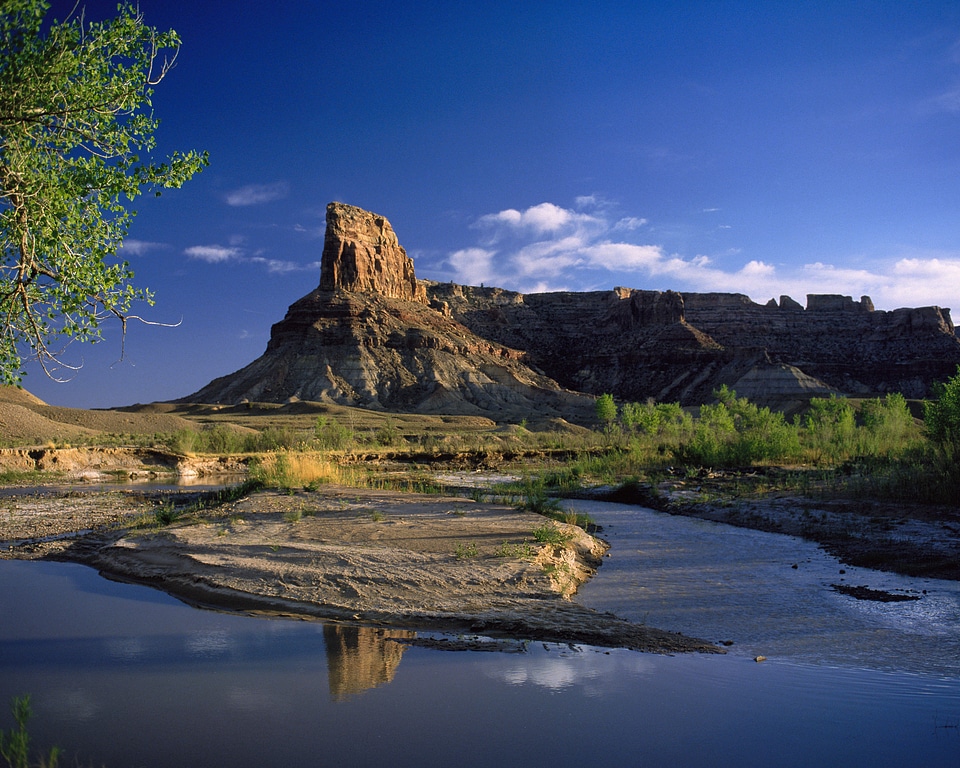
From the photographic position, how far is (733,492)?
17.8 meters

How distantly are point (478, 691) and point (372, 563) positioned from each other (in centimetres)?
381

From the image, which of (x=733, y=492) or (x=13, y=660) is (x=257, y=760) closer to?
(x=13, y=660)

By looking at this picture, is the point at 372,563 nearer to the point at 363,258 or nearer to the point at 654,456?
the point at 654,456

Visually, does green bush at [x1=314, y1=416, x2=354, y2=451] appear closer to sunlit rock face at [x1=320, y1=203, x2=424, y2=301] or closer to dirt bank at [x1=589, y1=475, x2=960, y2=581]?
dirt bank at [x1=589, y1=475, x2=960, y2=581]

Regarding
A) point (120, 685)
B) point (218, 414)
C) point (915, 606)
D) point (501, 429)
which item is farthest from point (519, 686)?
point (218, 414)

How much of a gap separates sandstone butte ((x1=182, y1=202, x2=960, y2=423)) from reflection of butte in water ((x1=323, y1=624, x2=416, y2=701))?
77594 millimetres

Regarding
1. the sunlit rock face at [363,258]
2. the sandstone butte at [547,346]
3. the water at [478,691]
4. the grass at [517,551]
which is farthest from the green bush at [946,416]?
the sunlit rock face at [363,258]

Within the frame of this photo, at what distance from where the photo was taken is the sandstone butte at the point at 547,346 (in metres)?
92.1

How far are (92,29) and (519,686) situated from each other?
8.09 meters

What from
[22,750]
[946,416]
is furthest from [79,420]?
[22,750]

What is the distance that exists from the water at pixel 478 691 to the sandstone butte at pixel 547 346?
76975 mm

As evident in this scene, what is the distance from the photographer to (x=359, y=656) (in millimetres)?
5949

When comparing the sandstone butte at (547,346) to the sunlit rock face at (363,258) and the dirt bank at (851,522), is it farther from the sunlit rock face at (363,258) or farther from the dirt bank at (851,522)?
the dirt bank at (851,522)

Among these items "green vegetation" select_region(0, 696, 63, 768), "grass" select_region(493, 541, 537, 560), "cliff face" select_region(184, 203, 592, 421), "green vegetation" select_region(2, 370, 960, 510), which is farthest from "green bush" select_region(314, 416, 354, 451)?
"cliff face" select_region(184, 203, 592, 421)
